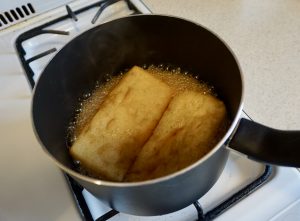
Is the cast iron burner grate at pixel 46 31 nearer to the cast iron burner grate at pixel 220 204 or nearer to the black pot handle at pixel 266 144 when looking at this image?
the cast iron burner grate at pixel 220 204

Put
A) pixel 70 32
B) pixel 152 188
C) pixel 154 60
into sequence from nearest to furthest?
pixel 152 188 < pixel 154 60 < pixel 70 32

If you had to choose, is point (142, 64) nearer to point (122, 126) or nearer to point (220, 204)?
point (122, 126)

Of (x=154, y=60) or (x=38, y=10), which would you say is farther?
(x=38, y=10)

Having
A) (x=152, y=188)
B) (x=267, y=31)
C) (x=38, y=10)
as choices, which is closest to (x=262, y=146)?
(x=152, y=188)

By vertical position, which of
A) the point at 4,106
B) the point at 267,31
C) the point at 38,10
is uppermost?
the point at 38,10

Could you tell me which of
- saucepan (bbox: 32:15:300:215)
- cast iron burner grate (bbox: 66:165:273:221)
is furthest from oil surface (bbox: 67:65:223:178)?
cast iron burner grate (bbox: 66:165:273:221)

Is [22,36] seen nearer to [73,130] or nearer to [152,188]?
[73,130]

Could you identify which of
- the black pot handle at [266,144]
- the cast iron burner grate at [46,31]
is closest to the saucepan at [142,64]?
the black pot handle at [266,144]
